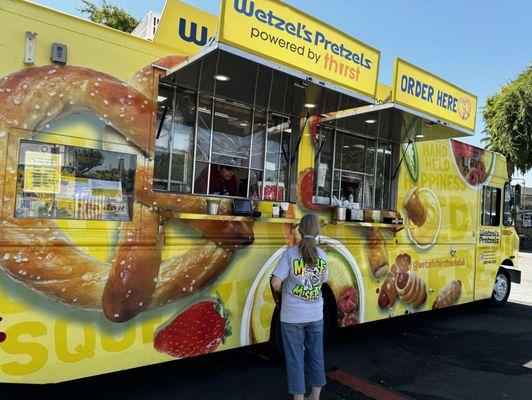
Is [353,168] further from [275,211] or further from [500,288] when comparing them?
[500,288]

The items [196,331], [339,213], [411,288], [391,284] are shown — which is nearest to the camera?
[196,331]

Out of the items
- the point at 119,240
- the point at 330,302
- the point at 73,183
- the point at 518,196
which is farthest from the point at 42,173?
the point at 518,196

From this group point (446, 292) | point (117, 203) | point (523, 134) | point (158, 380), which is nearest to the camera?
point (117, 203)

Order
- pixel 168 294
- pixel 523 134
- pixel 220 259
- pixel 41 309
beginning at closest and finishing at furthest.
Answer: pixel 41 309 < pixel 168 294 < pixel 220 259 < pixel 523 134

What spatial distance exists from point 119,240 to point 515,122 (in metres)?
23.0

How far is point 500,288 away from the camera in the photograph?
340 inches

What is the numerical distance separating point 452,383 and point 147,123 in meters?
4.06

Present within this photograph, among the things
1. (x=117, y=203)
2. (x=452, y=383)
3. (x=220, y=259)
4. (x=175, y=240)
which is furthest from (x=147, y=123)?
(x=452, y=383)

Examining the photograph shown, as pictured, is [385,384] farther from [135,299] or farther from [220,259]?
[135,299]

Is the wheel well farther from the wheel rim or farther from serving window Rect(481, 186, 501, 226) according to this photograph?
the wheel rim

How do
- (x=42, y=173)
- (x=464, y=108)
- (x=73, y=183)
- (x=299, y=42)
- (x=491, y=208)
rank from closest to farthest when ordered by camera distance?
1. (x=42, y=173)
2. (x=73, y=183)
3. (x=299, y=42)
4. (x=464, y=108)
5. (x=491, y=208)

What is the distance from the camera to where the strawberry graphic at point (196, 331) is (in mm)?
3822

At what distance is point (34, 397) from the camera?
3926 mm

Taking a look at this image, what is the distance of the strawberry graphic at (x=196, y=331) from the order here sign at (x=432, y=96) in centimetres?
287
